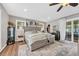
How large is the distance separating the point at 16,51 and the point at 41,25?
0.75 meters

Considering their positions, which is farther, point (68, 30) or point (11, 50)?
point (68, 30)

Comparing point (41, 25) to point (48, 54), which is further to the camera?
point (41, 25)

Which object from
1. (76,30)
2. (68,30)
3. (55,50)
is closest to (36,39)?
(55,50)

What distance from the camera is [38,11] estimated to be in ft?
6.04

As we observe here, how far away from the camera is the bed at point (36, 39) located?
5.84ft

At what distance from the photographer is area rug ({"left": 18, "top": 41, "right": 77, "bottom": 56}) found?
1741 millimetres

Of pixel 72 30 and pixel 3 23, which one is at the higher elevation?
pixel 3 23

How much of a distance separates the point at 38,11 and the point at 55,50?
90cm

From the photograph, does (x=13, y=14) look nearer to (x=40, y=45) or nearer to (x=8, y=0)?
(x=8, y=0)

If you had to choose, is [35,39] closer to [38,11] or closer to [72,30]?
[38,11]

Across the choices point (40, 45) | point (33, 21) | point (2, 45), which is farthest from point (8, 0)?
point (40, 45)

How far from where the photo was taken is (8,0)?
169cm

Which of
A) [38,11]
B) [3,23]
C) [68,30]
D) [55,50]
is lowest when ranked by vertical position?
[55,50]

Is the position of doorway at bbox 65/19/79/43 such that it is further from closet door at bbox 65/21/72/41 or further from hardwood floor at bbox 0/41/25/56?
hardwood floor at bbox 0/41/25/56
